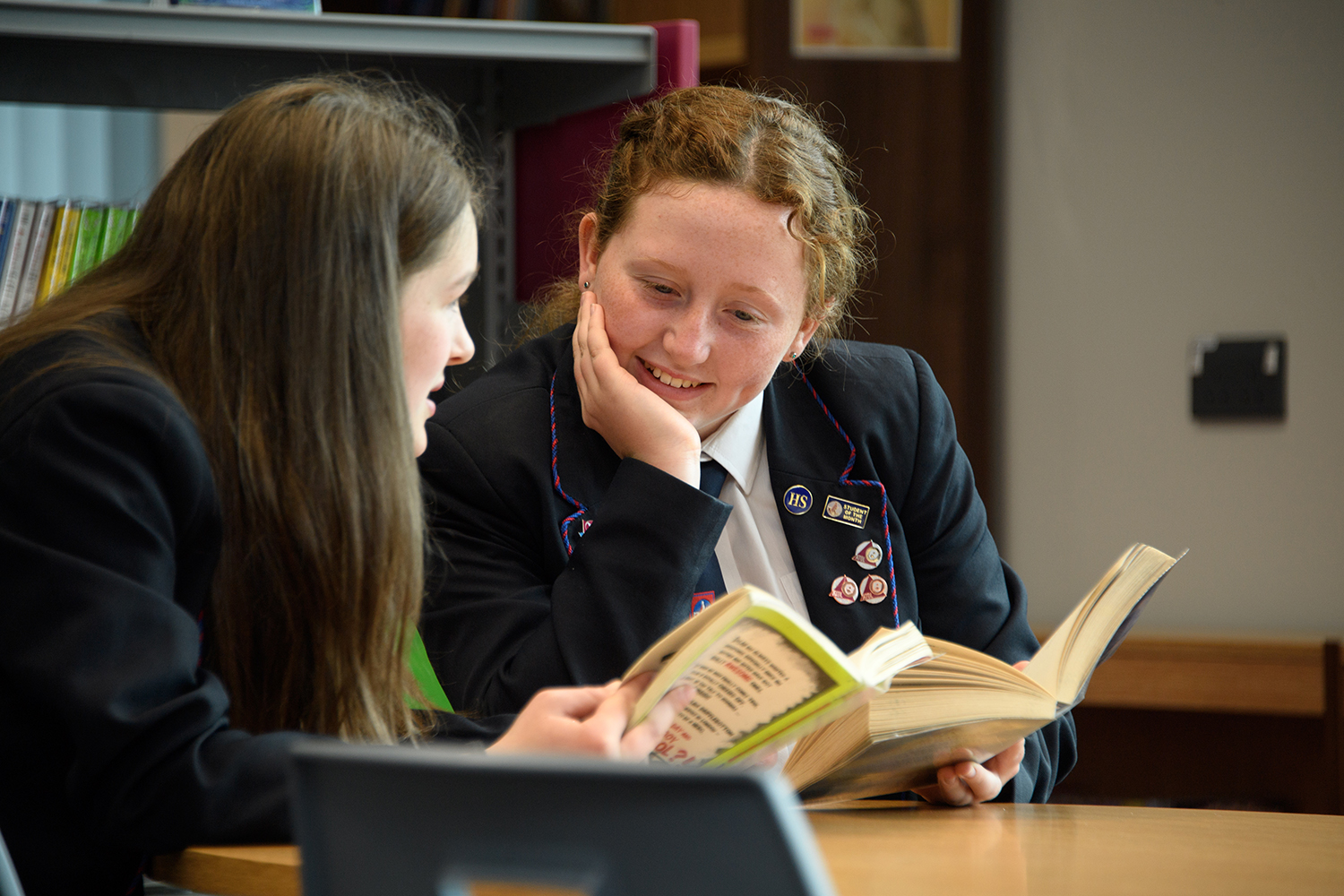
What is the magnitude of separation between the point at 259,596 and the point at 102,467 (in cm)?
19

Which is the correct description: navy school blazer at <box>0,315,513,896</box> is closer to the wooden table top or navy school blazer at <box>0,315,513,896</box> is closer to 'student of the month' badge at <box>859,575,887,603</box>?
the wooden table top

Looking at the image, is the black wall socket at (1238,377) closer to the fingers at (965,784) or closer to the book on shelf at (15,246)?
the fingers at (965,784)

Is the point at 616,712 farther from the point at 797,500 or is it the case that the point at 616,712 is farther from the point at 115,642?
the point at 797,500

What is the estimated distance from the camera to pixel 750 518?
4.80 ft

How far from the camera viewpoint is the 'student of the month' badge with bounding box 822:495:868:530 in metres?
1.45

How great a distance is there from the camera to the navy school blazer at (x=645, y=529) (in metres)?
1.23

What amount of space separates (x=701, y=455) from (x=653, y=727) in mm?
627

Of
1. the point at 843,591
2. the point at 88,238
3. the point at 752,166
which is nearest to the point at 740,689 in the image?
the point at 843,591

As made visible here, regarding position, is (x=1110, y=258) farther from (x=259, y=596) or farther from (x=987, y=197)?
(x=259, y=596)

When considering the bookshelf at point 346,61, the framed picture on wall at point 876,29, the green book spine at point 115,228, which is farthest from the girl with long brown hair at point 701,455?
the framed picture on wall at point 876,29

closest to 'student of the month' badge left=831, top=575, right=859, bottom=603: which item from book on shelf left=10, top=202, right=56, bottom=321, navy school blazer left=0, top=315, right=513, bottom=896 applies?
navy school blazer left=0, top=315, right=513, bottom=896

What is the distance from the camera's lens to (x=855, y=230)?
162cm

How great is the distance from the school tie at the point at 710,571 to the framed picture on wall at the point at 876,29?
1562mm

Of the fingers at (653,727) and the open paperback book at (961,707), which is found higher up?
the fingers at (653,727)
